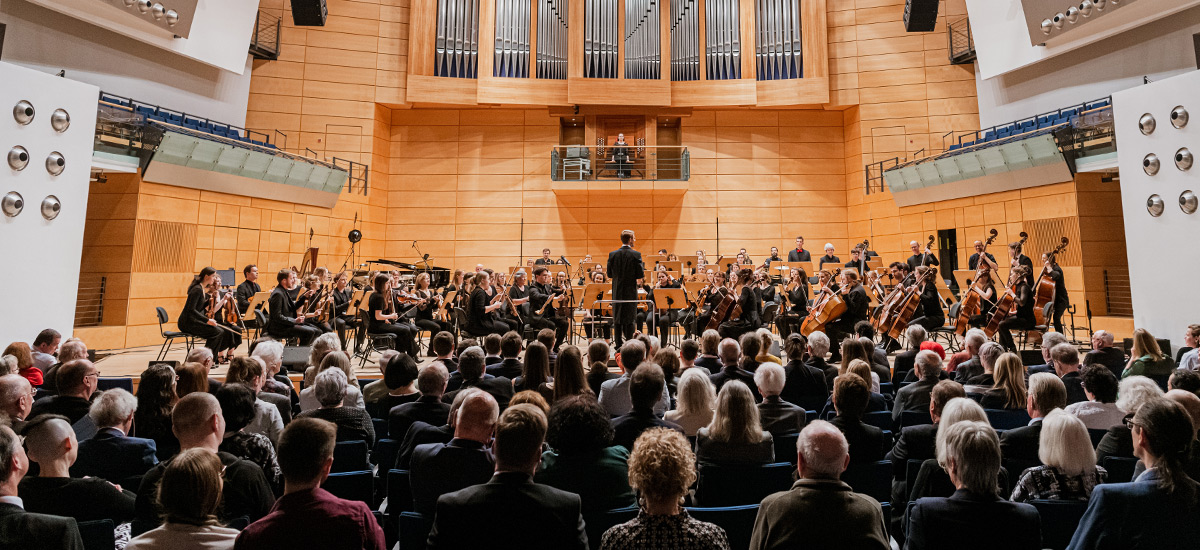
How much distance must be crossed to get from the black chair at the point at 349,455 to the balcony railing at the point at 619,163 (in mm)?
11045

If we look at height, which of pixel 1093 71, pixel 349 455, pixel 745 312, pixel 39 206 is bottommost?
pixel 349 455

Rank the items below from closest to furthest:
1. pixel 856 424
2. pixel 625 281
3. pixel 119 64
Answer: pixel 856 424, pixel 625 281, pixel 119 64

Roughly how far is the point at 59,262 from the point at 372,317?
3844 millimetres

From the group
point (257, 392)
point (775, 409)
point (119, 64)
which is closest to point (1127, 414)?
point (775, 409)

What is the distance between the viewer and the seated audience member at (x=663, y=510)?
67.2 inches

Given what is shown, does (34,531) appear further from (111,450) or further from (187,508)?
(111,450)

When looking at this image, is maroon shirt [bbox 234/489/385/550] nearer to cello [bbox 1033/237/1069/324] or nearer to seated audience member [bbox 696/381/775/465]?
seated audience member [bbox 696/381/775/465]

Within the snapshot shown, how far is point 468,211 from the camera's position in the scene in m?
14.6

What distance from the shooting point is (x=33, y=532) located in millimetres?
1678

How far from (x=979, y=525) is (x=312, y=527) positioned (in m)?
1.82

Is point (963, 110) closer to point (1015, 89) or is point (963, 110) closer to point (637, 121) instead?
point (1015, 89)

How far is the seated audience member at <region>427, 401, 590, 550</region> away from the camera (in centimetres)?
172

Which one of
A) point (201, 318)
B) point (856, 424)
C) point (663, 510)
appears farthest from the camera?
point (201, 318)

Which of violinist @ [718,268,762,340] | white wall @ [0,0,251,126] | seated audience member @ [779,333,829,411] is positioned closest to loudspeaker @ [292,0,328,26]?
white wall @ [0,0,251,126]
